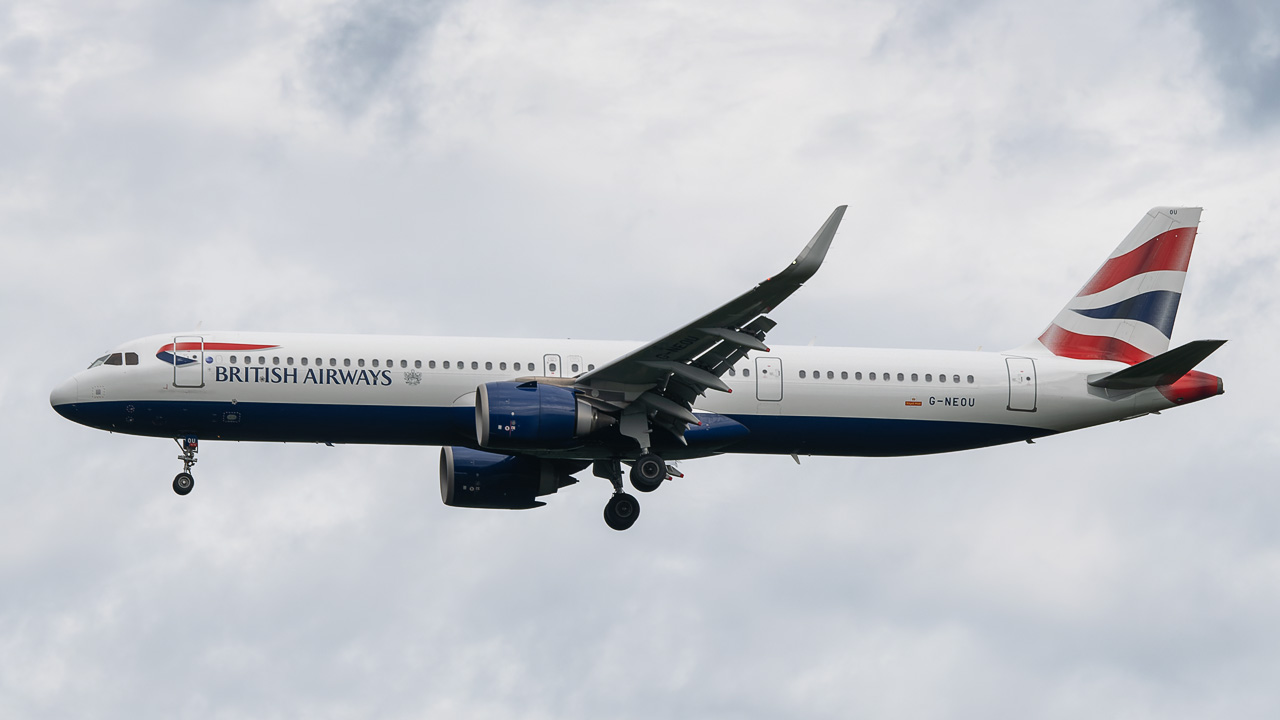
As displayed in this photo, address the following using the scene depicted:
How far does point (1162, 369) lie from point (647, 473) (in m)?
13.0

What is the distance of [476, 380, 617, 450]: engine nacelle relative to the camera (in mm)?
34875

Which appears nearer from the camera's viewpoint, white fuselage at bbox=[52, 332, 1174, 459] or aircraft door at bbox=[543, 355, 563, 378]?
white fuselage at bbox=[52, 332, 1174, 459]

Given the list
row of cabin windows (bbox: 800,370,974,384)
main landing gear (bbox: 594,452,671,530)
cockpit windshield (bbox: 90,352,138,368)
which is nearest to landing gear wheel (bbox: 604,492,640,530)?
main landing gear (bbox: 594,452,671,530)

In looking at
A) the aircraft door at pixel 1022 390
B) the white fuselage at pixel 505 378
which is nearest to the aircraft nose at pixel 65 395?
the white fuselage at pixel 505 378

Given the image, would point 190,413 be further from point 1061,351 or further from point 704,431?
point 1061,351

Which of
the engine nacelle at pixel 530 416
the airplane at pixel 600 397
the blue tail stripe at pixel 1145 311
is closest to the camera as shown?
the engine nacelle at pixel 530 416

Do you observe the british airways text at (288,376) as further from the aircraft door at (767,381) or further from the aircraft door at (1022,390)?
the aircraft door at (1022,390)

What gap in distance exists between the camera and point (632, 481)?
120ft

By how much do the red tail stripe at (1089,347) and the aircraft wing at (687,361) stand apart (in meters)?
10.6

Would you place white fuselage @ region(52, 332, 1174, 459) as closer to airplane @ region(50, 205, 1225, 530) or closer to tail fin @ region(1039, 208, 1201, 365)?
airplane @ region(50, 205, 1225, 530)

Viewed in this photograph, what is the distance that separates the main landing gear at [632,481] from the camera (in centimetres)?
3653

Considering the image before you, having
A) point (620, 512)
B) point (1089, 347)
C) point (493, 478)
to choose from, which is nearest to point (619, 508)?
point (620, 512)

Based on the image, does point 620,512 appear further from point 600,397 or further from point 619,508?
point 600,397

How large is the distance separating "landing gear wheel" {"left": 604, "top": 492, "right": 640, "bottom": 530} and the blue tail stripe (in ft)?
44.3
